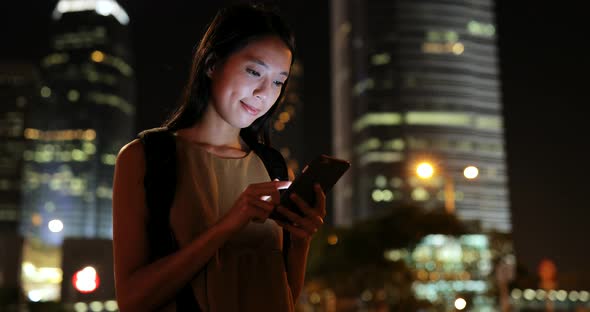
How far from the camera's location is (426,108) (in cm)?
12156

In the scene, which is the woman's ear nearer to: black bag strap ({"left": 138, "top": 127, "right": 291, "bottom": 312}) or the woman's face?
the woman's face

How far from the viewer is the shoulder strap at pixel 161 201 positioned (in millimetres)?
2016

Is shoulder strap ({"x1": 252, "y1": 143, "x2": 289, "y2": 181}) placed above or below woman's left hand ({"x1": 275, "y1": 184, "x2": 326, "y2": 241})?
above

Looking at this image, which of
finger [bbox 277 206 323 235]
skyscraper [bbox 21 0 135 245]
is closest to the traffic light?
finger [bbox 277 206 323 235]

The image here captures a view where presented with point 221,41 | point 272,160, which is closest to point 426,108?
point 272,160

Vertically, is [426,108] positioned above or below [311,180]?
above

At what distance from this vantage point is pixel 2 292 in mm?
37594

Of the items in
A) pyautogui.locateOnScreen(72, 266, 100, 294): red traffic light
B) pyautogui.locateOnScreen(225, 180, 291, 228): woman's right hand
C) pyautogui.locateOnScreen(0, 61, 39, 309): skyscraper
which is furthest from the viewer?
pyautogui.locateOnScreen(0, 61, 39, 309): skyscraper

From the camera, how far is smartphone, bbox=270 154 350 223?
2023 mm

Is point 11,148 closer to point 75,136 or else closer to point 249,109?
point 75,136

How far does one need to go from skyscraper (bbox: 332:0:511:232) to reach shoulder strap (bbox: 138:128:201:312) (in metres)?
117

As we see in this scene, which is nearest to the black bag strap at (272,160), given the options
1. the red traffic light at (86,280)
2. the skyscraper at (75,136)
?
the red traffic light at (86,280)

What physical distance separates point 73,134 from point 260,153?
154 m

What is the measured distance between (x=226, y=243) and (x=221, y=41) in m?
0.69
